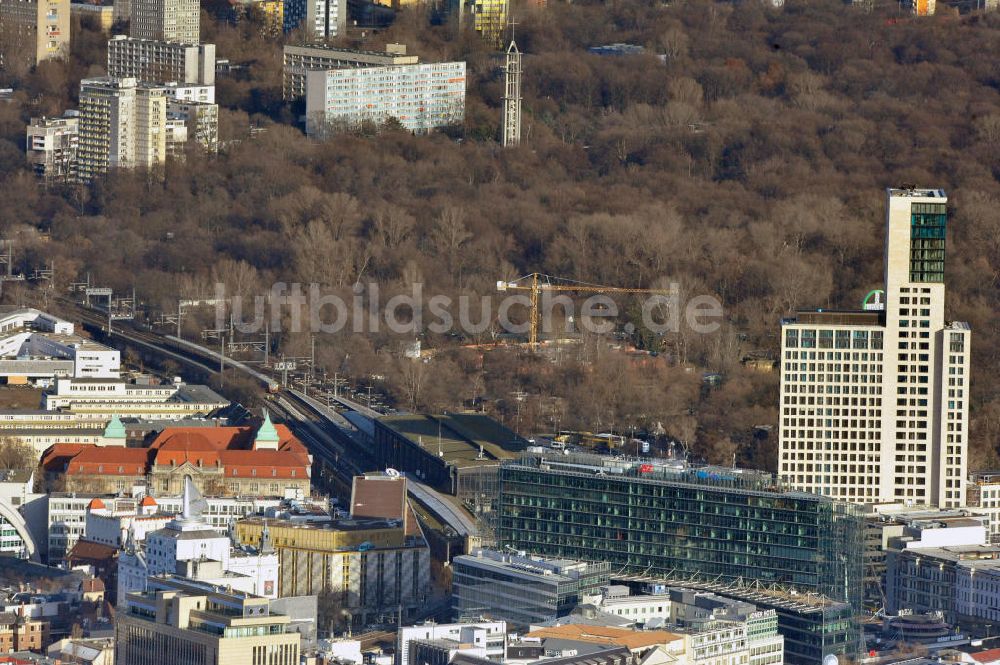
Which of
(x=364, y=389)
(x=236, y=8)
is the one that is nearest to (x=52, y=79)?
(x=236, y=8)

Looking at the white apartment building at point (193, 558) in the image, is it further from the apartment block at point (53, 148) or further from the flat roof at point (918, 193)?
the apartment block at point (53, 148)

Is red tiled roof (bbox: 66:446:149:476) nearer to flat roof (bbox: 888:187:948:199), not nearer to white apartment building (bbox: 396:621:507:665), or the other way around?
flat roof (bbox: 888:187:948:199)

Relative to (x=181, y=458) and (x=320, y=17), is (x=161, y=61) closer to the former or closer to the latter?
(x=320, y=17)

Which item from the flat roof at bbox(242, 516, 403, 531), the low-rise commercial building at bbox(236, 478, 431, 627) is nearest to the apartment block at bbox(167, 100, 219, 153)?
the flat roof at bbox(242, 516, 403, 531)

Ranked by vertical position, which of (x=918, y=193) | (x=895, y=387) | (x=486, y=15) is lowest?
(x=895, y=387)

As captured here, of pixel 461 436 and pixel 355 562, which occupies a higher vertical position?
pixel 461 436

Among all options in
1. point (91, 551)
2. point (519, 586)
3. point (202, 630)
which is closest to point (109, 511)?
point (91, 551)
